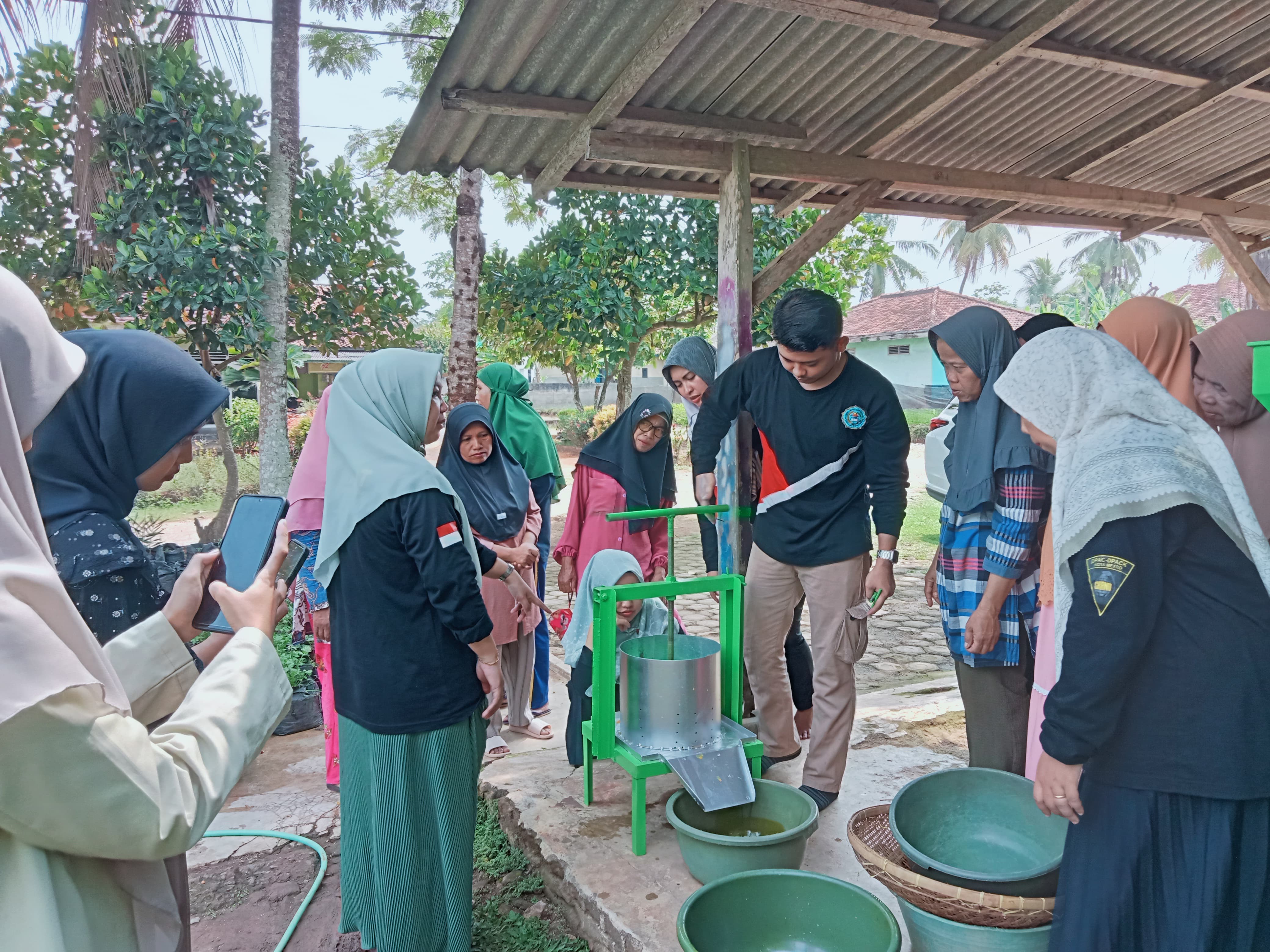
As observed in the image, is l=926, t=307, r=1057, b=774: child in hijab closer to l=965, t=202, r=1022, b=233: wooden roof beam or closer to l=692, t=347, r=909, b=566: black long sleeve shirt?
l=692, t=347, r=909, b=566: black long sleeve shirt

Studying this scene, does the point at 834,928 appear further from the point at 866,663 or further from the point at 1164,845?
the point at 866,663

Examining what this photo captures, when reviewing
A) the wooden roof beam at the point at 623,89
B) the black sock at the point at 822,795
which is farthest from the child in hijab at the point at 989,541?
the wooden roof beam at the point at 623,89

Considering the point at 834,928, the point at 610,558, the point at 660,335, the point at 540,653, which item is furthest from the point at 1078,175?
the point at 660,335

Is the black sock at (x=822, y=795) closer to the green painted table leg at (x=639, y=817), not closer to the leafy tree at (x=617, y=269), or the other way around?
the green painted table leg at (x=639, y=817)

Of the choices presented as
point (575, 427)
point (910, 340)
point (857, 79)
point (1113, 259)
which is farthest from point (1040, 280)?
point (857, 79)

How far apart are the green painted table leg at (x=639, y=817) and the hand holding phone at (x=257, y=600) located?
65.5 inches

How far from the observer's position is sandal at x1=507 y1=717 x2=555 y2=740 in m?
4.14

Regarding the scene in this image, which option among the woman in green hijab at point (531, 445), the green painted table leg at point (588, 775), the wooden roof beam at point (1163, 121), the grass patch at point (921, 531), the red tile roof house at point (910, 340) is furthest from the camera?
the red tile roof house at point (910, 340)

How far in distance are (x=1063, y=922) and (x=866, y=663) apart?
3.99 meters

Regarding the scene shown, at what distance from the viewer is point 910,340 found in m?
30.2

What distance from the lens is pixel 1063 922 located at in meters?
1.77

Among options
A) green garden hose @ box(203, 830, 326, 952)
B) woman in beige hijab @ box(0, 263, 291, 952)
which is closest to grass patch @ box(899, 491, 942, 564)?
green garden hose @ box(203, 830, 326, 952)

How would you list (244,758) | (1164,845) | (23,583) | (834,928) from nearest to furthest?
(23,583)
(244,758)
(1164,845)
(834,928)

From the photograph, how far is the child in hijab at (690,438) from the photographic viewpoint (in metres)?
3.80
